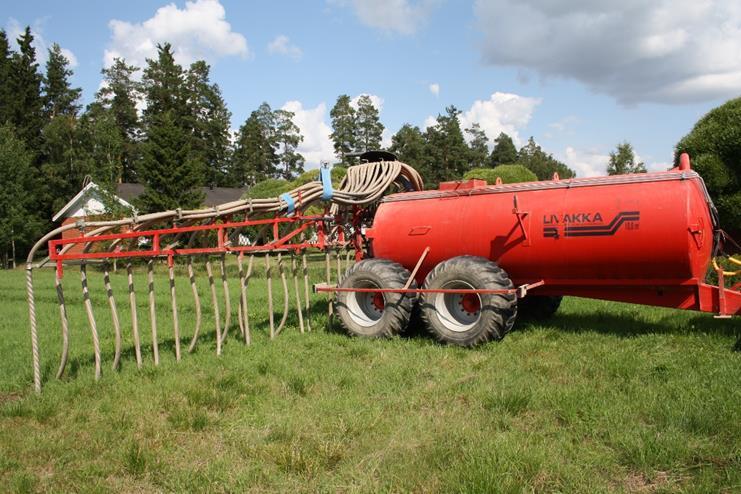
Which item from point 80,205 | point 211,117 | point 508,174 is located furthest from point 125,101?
point 508,174

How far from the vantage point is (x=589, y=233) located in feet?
23.7

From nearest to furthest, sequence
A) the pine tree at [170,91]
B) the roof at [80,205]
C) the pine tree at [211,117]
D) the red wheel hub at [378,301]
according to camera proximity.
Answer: the red wheel hub at [378,301], the roof at [80,205], the pine tree at [170,91], the pine tree at [211,117]

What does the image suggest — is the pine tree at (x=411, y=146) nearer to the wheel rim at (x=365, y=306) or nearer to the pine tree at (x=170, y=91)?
the pine tree at (x=170, y=91)

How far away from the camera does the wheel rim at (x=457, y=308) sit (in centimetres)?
789

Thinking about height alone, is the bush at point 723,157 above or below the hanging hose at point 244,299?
above

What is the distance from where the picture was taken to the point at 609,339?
7.33 metres

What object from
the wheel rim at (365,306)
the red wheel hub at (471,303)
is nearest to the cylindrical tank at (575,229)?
the red wheel hub at (471,303)

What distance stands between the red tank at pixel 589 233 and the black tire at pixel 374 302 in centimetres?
52

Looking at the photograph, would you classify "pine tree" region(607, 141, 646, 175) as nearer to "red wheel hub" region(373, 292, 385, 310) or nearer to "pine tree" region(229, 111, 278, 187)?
"red wheel hub" region(373, 292, 385, 310)

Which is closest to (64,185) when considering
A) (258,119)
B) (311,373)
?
(258,119)

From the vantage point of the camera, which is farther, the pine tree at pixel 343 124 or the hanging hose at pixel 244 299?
the pine tree at pixel 343 124

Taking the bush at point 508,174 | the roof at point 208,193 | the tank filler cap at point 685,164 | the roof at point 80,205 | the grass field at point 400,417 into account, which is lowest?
the grass field at point 400,417

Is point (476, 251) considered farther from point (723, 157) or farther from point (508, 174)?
point (508, 174)

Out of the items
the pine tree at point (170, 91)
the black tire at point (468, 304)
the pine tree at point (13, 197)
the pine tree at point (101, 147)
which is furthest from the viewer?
the pine tree at point (170, 91)
